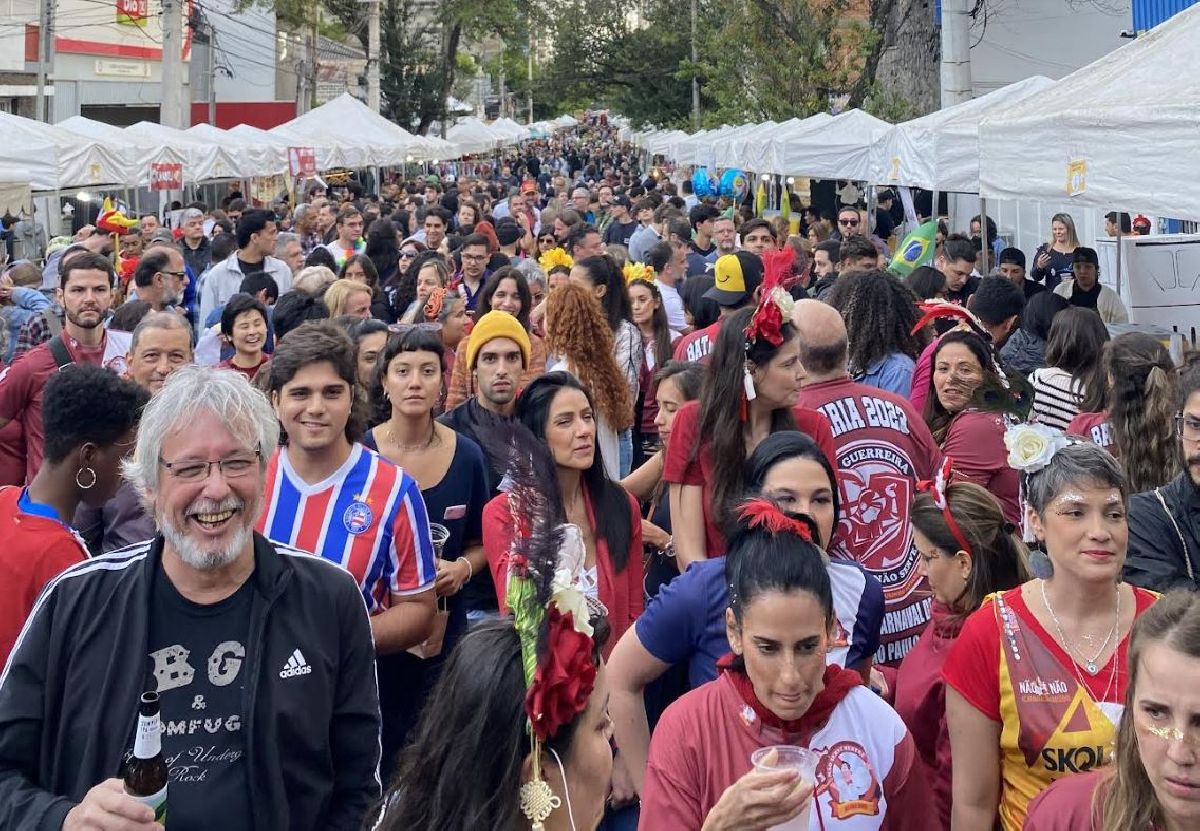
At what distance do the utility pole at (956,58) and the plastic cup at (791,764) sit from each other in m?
14.8

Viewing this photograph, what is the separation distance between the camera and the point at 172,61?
29.0 m

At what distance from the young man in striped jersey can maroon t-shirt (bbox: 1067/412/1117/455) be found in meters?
2.63

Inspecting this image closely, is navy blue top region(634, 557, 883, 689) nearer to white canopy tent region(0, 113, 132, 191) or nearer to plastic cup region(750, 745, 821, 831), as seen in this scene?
plastic cup region(750, 745, 821, 831)

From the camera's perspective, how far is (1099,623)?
3.42m

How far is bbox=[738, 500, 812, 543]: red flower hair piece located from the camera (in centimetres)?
332

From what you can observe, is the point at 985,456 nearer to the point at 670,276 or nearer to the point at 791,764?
the point at 791,764

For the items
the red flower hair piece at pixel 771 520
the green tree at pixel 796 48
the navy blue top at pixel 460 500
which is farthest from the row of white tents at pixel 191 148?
the red flower hair piece at pixel 771 520

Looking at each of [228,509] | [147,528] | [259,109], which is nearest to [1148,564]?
[228,509]

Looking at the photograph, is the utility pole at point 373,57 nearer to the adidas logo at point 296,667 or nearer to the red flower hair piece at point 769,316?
the red flower hair piece at point 769,316

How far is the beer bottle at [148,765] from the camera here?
105 inches

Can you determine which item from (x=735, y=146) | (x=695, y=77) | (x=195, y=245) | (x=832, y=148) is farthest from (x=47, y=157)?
(x=695, y=77)

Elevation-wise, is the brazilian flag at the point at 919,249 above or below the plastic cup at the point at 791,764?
above

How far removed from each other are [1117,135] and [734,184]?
78.2 ft

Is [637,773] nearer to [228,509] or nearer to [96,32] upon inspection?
[228,509]
